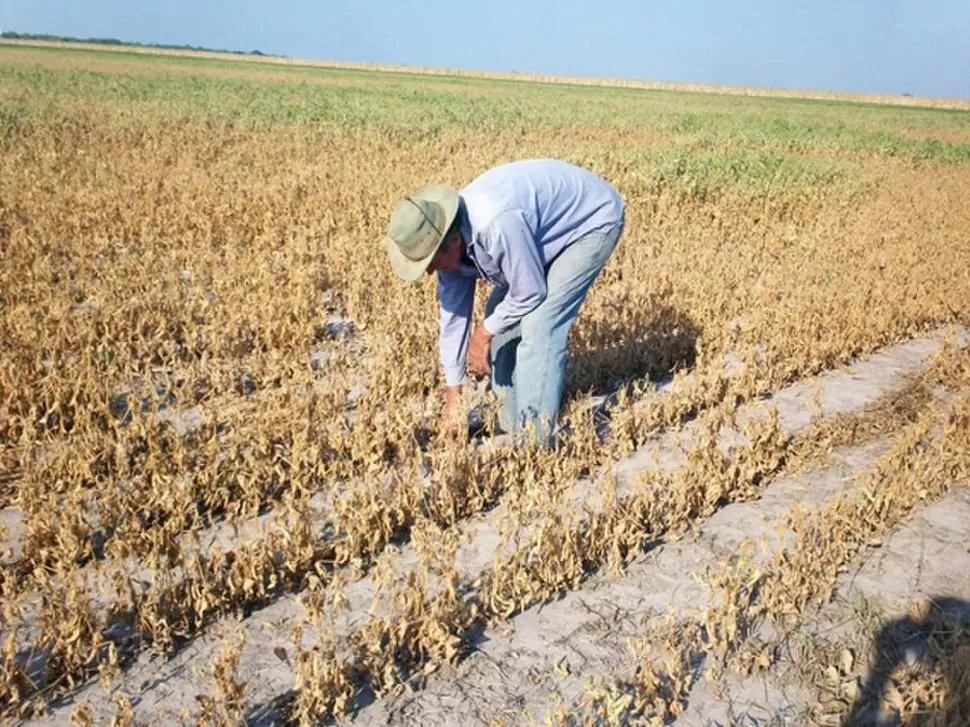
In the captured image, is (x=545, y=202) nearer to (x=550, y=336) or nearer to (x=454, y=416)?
(x=550, y=336)

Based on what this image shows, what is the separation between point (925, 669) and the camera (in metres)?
2.97

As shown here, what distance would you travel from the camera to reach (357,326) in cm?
633

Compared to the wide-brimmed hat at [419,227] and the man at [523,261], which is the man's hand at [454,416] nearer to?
the man at [523,261]

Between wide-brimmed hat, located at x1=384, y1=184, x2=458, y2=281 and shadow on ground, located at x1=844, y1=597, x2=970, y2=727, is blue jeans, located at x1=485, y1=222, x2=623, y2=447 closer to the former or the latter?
wide-brimmed hat, located at x1=384, y1=184, x2=458, y2=281

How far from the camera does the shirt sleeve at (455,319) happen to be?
4238 millimetres

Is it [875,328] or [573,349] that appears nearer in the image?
[573,349]

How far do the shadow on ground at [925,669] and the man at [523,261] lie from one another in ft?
6.16

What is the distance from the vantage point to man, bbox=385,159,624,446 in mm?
3824

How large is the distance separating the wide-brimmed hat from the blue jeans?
0.78m

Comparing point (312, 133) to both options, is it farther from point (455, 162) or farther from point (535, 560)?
point (535, 560)

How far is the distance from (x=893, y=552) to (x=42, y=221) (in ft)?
26.4

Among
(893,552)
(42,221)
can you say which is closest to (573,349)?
(893,552)

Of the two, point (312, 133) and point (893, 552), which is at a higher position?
point (312, 133)

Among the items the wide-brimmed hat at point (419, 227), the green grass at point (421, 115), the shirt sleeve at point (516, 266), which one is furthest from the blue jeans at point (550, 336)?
the green grass at point (421, 115)
